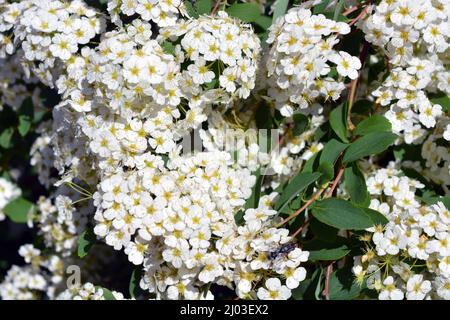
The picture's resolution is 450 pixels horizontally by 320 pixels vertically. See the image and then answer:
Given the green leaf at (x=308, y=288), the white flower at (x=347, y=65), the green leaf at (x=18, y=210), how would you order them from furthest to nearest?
the green leaf at (x=18, y=210)
the green leaf at (x=308, y=288)
the white flower at (x=347, y=65)

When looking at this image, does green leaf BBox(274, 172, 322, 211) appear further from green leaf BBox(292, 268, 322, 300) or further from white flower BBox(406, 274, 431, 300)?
white flower BBox(406, 274, 431, 300)

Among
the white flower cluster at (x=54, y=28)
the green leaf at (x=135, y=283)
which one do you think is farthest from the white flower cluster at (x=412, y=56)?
the green leaf at (x=135, y=283)

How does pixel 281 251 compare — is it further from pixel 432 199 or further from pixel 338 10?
pixel 338 10

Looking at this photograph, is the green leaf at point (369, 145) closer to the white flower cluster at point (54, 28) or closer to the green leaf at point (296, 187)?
the green leaf at point (296, 187)

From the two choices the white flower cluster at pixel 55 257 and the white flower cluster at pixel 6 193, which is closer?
the white flower cluster at pixel 55 257

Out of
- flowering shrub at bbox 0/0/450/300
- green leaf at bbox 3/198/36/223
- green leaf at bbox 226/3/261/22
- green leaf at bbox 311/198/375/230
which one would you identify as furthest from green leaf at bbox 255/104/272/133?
green leaf at bbox 3/198/36/223

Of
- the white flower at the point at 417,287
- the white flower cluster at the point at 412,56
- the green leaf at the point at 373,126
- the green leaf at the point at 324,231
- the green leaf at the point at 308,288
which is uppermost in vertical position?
the white flower cluster at the point at 412,56
